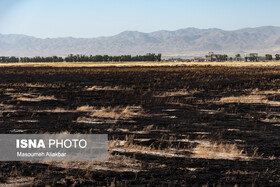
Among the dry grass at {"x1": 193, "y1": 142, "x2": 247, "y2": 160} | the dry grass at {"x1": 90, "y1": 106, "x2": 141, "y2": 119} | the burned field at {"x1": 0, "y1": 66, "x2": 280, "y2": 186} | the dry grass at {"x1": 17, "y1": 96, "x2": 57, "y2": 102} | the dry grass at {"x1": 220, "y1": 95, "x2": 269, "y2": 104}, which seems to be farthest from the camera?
the dry grass at {"x1": 17, "y1": 96, "x2": 57, "y2": 102}

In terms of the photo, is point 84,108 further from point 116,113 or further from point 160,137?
point 160,137

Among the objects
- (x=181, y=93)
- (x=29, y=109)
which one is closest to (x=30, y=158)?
(x=29, y=109)

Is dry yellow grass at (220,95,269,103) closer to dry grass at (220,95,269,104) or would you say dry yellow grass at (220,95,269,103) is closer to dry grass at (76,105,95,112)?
dry grass at (220,95,269,104)

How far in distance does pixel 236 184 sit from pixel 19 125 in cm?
1106

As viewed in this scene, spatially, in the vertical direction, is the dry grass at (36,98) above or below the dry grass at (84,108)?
below

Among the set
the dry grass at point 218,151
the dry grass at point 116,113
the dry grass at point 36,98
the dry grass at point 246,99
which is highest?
the dry grass at point 218,151

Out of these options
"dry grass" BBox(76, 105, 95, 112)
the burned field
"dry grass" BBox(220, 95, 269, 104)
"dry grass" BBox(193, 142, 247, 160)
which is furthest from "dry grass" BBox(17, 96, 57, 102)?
"dry grass" BBox(193, 142, 247, 160)

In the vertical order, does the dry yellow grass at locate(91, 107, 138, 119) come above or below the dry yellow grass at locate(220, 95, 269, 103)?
above

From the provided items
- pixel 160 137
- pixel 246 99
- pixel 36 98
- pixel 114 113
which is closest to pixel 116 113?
pixel 114 113

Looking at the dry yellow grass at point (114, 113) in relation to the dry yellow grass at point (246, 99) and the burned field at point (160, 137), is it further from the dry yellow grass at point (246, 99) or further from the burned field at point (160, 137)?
the dry yellow grass at point (246, 99)

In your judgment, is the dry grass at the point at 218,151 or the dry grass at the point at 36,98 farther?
the dry grass at the point at 36,98

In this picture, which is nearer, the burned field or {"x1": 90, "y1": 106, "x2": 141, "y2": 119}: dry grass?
the burned field

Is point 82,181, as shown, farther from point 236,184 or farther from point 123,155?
point 236,184

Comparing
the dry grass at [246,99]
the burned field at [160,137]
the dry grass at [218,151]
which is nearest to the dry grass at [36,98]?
the burned field at [160,137]
